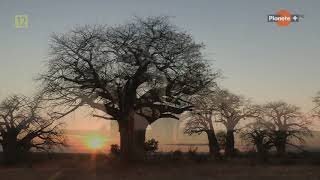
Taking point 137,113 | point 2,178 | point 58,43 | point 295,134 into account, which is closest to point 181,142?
point 295,134

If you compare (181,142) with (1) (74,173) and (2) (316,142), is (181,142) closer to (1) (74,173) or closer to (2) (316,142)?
(2) (316,142)

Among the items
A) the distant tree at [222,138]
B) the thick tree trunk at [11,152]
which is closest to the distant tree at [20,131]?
the thick tree trunk at [11,152]

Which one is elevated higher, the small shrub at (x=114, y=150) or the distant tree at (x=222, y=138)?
the distant tree at (x=222, y=138)

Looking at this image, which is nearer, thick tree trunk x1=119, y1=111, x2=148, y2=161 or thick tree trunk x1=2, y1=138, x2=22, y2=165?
thick tree trunk x1=119, y1=111, x2=148, y2=161

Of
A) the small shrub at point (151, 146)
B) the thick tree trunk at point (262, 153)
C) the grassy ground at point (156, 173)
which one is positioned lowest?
the grassy ground at point (156, 173)

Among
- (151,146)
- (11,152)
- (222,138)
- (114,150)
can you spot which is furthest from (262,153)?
(11,152)

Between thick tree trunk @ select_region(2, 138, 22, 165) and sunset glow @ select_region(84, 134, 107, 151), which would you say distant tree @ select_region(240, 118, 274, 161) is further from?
thick tree trunk @ select_region(2, 138, 22, 165)

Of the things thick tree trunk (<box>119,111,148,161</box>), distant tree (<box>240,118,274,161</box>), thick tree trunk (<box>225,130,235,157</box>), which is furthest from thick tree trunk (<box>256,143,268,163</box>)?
thick tree trunk (<box>119,111,148,161</box>)

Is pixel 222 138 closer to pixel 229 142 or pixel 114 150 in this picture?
→ pixel 229 142

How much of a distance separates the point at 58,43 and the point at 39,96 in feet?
11.5

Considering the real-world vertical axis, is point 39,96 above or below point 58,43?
below

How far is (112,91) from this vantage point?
96.9ft

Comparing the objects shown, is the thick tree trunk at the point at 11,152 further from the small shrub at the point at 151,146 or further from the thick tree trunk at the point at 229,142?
the thick tree trunk at the point at 229,142

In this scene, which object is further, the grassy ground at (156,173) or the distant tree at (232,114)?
the distant tree at (232,114)
